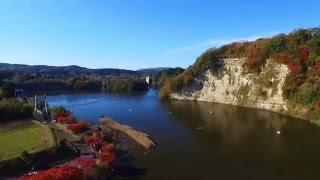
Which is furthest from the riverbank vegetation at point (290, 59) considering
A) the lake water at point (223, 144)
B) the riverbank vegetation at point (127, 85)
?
the riverbank vegetation at point (127, 85)

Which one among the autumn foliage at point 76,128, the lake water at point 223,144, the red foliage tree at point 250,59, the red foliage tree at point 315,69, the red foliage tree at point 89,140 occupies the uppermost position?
the red foliage tree at point 250,59

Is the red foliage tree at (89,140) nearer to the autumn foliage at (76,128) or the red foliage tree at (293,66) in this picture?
the autumn foliage at (76,128)

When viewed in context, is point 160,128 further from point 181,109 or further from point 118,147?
point 181,109

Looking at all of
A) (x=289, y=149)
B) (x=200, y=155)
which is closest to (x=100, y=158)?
(x=200, y=155)

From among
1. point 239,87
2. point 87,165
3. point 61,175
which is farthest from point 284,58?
point 61,175

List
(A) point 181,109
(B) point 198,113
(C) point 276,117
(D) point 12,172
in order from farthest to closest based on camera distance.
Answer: (A) point 181,109 < (B) point 198,113 < (C) point 276,117 < (D) point 12,172
